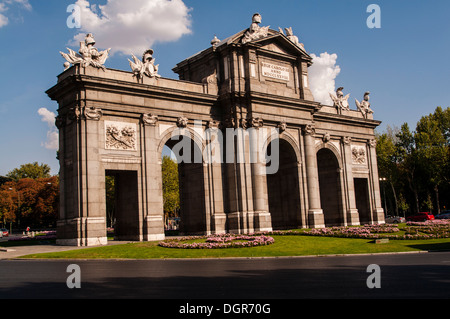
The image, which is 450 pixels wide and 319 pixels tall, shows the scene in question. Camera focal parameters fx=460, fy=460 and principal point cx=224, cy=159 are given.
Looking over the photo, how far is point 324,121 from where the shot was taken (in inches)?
1944

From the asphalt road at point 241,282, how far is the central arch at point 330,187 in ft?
103

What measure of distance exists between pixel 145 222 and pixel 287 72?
66.3 ft

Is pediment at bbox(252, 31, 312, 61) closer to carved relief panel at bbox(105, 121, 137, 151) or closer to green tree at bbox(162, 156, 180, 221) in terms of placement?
carved relief panel at bbox(105, 121, 137, 151)

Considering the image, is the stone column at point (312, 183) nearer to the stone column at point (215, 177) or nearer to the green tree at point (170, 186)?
the stone column at point (215, 177)

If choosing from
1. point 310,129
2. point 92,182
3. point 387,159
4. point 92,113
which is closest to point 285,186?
point 310,129

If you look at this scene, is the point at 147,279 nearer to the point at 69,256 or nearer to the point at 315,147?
the point at 69,256

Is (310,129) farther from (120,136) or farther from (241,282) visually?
(241,282)

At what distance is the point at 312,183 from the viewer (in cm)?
4328

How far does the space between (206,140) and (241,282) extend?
26.7 m

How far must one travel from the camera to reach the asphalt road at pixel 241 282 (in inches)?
438

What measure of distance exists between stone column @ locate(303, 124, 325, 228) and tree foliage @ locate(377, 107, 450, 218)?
1474 inches

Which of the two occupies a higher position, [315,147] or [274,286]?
[315,147]

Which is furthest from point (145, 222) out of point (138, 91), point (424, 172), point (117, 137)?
point (424, 172)
